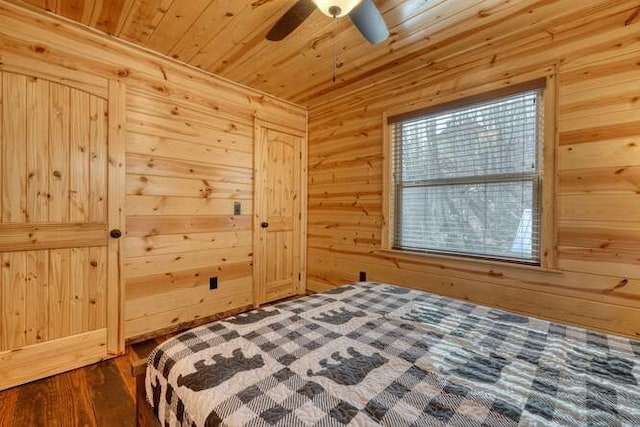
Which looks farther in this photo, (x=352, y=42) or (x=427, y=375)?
(x=352, y=42)

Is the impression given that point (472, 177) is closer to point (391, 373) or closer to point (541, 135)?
point (541, 135)

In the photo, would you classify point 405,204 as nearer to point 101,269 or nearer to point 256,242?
point 256,242

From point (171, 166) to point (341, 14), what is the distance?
1.88 metres

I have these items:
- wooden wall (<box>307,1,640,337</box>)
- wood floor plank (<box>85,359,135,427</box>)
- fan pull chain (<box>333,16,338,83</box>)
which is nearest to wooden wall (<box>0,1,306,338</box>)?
wood floor plank (<box>85,359,135,427</box>)

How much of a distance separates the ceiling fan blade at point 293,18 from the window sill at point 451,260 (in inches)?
81.0

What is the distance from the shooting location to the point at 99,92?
84.1 inches

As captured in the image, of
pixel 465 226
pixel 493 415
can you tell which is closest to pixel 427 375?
pixel 493 415

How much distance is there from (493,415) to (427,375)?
0.23m

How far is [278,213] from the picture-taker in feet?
11.4

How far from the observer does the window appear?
2.14m

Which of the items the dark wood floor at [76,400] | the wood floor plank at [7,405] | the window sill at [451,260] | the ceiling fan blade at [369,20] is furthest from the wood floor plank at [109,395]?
the ceiling fan blade at [369,20]

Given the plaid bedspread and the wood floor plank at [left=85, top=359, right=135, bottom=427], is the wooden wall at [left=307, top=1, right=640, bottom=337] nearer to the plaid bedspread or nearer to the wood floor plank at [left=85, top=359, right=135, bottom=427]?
the plaid bedspread

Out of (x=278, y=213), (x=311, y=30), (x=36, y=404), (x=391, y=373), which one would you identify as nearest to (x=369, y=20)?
(x=311, y=30)

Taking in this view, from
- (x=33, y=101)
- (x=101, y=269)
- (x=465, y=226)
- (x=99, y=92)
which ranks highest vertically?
(x=99, y=92)
